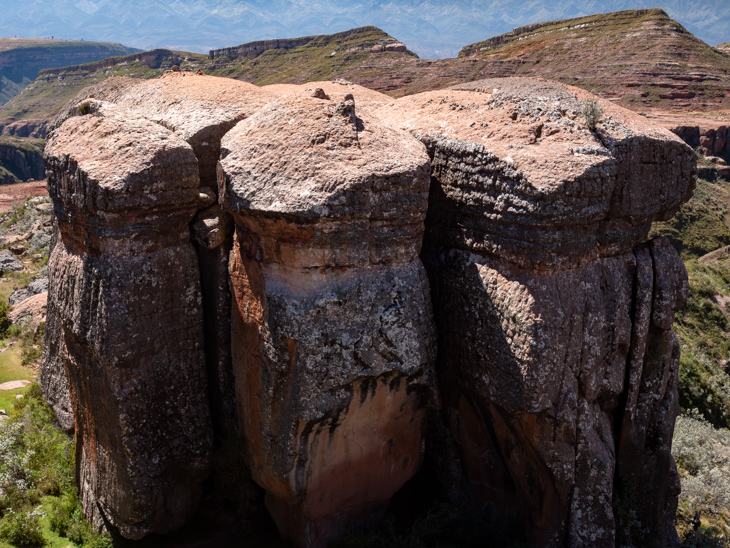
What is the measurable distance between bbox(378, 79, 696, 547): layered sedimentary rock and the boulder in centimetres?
1818

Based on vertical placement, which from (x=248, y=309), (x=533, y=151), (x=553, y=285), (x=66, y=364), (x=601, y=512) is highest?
(x=533, y=151)

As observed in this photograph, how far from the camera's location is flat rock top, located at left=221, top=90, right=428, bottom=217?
6.41 metres

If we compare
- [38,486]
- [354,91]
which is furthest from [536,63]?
[38,486]

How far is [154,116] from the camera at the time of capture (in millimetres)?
9047

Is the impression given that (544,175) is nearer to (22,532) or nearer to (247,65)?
(22,532)

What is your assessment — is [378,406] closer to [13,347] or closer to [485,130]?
[485,130]

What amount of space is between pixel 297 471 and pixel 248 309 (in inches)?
84.6

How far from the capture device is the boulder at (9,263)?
20.7 metres

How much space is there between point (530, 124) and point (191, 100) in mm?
5113

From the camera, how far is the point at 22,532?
8055 millimetres

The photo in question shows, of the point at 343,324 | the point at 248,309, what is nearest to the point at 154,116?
the point at 248,309

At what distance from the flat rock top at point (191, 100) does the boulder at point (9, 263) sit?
12970mm

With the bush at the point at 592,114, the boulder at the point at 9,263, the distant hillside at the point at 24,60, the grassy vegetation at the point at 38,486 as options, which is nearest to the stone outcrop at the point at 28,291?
the boulder at the point at 9,263

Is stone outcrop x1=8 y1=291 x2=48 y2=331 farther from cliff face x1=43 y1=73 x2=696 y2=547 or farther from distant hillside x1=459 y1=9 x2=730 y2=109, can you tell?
distant hillside x1=459 y1=9 x2=730 y2=109
